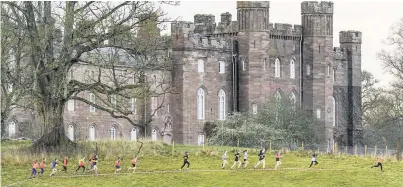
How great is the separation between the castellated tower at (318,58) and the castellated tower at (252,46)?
5144mm

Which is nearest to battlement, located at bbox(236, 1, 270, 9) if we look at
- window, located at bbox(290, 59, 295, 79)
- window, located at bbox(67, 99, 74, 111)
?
window, located at bbox(290, 59, 295, 79)

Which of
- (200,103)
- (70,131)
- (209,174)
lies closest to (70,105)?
(70,131)

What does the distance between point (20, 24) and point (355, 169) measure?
15778 mm

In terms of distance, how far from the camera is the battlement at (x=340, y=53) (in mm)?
102125

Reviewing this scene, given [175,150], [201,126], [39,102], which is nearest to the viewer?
[39,102]

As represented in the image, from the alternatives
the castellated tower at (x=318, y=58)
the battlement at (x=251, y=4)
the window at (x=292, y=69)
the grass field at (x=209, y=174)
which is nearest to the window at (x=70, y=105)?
the battlement at (x=251, y=4)

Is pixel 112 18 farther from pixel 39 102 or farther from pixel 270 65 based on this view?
pixel 270 65

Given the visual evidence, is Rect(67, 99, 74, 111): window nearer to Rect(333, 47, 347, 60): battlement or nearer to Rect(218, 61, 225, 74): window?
Rect(218, 61, 225, 74): window

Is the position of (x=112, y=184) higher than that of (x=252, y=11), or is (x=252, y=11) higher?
(x=252, y=11)

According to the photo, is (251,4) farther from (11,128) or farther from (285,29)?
(11,128)

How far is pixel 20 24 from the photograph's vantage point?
2277 inches

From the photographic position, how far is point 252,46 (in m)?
Result: 91.4

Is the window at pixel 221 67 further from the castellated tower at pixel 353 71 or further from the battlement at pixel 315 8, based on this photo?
the castellated tower at pixel 353 71

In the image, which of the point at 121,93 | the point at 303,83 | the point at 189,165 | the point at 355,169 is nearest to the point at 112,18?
the point at 121,93
